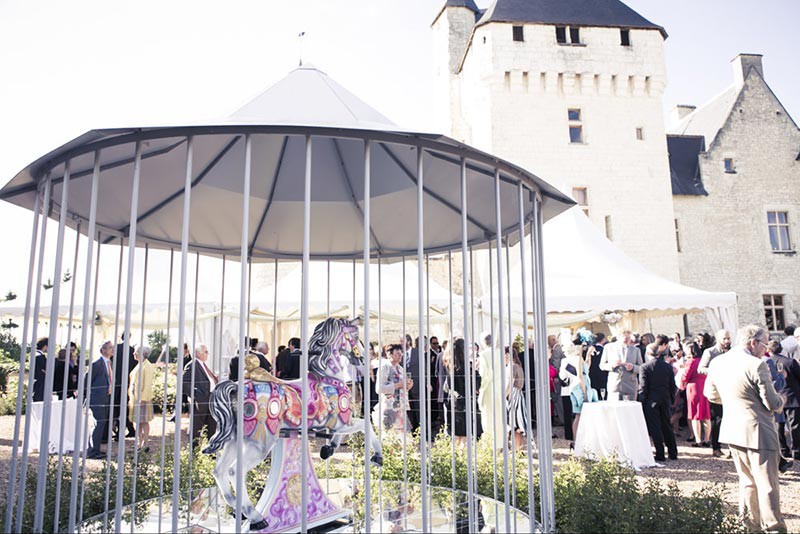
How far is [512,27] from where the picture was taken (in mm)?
23906

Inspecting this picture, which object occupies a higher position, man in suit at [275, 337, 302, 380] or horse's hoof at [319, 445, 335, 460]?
man in suit at [275, 337, 302, 380]

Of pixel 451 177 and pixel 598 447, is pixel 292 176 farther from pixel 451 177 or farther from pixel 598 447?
pixel 598 447

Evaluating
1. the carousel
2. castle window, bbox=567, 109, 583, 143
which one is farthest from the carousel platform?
castle window, bbox=567, 109, 583, 143

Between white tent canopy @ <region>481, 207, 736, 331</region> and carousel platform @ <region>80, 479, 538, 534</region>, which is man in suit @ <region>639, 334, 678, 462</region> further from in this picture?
carousel platform @ <region>80, 479, 538, 534</region>

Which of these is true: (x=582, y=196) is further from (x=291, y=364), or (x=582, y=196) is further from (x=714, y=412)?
(x=291, y=364)

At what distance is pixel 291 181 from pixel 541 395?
2.83 metres

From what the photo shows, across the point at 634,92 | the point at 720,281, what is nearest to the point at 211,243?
the point at 634,92

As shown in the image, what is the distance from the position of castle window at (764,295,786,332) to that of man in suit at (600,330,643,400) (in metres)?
19.9

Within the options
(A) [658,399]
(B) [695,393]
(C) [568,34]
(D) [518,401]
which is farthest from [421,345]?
(C) [568,34]

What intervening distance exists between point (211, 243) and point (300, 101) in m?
2.47

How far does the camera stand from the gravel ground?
236 inches

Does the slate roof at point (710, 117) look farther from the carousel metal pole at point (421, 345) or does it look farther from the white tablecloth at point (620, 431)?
the carousel metal pole at point (421, 345)

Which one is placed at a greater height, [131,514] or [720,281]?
[720,281]

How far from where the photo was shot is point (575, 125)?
24125 mm
